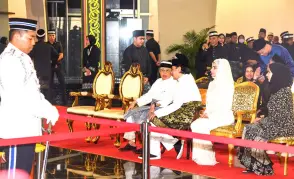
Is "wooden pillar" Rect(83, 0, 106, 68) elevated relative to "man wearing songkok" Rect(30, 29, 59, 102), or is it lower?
elevated

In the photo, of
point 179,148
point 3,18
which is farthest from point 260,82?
point 3,18

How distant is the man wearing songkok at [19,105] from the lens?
14.8ft

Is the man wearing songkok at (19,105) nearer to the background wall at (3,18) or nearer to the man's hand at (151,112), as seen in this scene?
the man's hand at (151,112)

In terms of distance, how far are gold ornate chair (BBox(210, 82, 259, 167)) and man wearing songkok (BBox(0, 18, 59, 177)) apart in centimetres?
328

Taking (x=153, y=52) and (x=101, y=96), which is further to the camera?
(x=153, y=52)

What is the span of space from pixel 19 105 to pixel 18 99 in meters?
0.05

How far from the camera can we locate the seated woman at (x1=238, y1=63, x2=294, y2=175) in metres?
6.77

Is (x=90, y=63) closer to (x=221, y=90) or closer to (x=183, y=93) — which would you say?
(x=183, y=93)

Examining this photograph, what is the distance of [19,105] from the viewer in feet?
14.9

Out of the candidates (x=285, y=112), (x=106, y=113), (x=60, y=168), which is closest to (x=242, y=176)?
(x=285, y=112)

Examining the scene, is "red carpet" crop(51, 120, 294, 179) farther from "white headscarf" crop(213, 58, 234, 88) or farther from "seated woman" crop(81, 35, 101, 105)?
"seated woman" crop(81, 35, 101, 105)

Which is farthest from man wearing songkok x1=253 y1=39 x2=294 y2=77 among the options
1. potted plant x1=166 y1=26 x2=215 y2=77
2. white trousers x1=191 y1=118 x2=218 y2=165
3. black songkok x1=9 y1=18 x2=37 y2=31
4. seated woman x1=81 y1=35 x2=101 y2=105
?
potted plant x1=166 y1=26 x2=215 y2=77

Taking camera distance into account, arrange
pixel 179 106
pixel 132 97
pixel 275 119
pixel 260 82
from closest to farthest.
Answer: pixel 275 119 → pixel 179 106 → pixel 132 97 → pixel 260 82

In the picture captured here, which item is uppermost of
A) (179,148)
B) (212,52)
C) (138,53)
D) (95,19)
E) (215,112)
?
(95,19)
